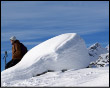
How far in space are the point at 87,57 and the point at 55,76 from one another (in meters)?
3.01

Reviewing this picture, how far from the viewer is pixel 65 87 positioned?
27.1 ft

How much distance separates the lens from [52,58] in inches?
479

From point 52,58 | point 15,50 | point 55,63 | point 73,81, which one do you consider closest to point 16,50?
point 15,50

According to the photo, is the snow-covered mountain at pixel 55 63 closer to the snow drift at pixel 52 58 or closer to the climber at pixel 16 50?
the snow drift at pixel 52 58

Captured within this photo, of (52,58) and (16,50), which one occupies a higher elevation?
(16,50)

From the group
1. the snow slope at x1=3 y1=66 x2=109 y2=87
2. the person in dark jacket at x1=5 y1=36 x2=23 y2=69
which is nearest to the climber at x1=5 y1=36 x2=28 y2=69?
the person in dark jacket at x1=5 y1=36 x2=23 y2=69

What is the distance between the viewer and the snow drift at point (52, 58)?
1162 cm

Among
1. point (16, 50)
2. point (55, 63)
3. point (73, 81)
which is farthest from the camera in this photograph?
point (16, 50)

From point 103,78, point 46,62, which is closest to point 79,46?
point 46,62

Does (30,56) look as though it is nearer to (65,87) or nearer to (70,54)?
(70,54)

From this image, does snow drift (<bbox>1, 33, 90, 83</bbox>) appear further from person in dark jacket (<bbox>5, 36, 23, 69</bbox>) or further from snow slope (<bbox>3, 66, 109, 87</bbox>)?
person in dark jacket (<bbox>5, 36, 23, 69</bbox>)

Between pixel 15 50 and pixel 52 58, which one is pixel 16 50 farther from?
pixel 52 58

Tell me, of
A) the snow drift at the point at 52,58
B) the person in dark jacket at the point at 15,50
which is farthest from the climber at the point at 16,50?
the snow drift at the point at 52,58

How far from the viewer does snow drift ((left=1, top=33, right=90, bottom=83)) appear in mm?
11617
